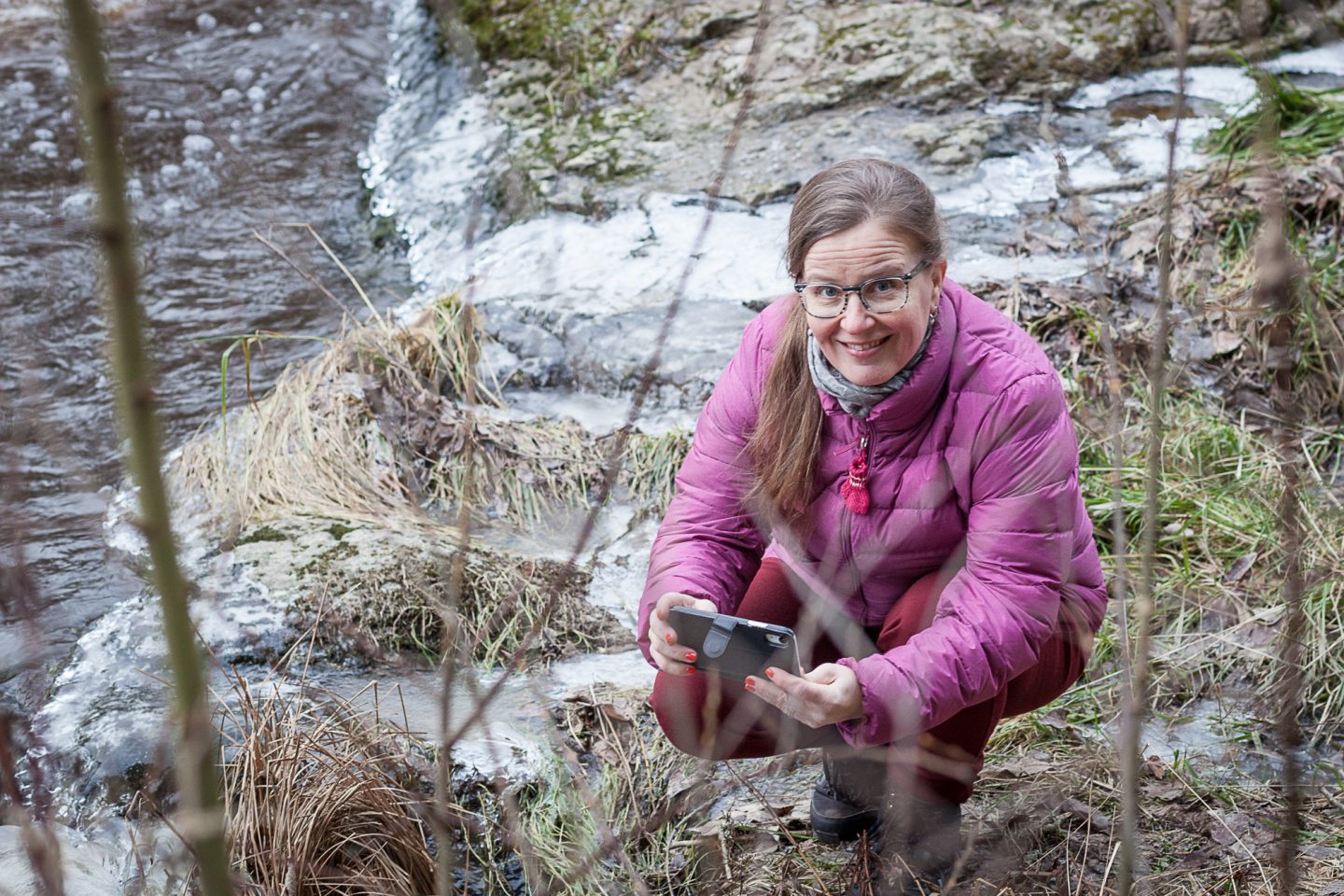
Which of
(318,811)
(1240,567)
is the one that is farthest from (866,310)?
(1240,567)

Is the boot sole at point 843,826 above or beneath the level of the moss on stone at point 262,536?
above

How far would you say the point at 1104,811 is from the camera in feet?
8.37

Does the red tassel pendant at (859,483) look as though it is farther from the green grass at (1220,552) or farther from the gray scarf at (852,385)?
the green grass at (1220,552)

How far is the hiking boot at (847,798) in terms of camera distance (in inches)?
96.3

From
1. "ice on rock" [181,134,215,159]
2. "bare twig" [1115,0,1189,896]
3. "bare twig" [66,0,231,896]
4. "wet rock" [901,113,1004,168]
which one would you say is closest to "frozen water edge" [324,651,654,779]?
"bare twig" [1115,0,1189,896]

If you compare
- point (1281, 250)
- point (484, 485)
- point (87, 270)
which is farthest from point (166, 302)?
point (1281, 250)

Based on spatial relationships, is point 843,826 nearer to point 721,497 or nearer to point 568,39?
point 721,497

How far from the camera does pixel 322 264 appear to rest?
5.75 metres

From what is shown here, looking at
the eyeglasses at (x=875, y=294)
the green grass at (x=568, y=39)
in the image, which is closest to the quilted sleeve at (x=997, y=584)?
the eyeglasses at (x=875, y=294)

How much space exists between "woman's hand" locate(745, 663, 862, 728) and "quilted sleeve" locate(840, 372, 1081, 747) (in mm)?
30

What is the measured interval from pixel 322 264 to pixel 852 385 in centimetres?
418

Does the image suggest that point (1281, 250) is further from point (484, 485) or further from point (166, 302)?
point (166, 302)

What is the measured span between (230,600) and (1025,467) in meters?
2.26

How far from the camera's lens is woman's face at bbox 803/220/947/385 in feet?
6.95
